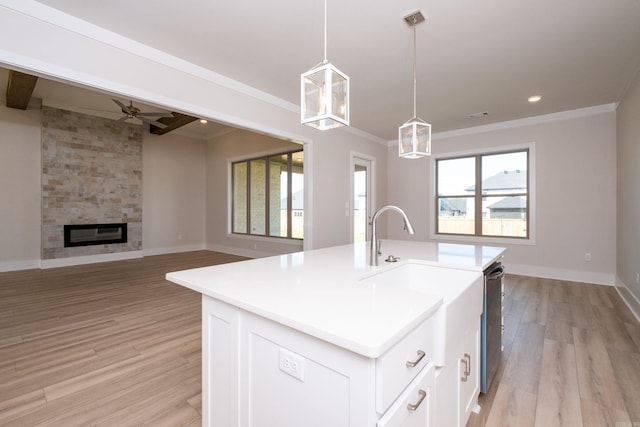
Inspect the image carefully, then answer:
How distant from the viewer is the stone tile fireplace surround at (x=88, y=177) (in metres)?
5.54

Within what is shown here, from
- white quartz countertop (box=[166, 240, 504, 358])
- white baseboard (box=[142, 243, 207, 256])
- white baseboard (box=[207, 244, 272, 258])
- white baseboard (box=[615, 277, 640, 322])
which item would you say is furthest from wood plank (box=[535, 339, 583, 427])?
white baseboard (box=[142, 243, 207, 256])

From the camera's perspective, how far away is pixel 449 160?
19.5 ft

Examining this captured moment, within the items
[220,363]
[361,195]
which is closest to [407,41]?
[220,363]

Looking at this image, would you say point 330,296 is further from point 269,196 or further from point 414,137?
point 269,196

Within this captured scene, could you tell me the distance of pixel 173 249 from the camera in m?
7.45

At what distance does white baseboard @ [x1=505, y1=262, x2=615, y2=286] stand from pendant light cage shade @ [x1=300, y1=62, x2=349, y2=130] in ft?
16.6

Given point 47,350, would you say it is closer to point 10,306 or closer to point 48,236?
point 10,306

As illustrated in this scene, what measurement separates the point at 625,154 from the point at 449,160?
8.54 ft

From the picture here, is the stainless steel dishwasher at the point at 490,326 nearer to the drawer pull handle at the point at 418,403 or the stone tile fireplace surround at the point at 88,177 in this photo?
the drawer pull handle at the point at 418,403

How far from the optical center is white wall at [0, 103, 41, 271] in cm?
515

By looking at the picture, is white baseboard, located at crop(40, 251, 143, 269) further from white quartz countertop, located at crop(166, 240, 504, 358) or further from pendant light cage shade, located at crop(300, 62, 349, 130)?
pendant light cage shade, located at crop(300, 62, 349, 130)

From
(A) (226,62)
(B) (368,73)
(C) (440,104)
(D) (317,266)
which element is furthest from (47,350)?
(C) (440,104)

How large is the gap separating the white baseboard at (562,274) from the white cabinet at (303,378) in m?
5.06

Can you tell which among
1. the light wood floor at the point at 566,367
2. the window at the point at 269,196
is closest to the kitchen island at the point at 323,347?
the light wood floor at the point at 566,367
